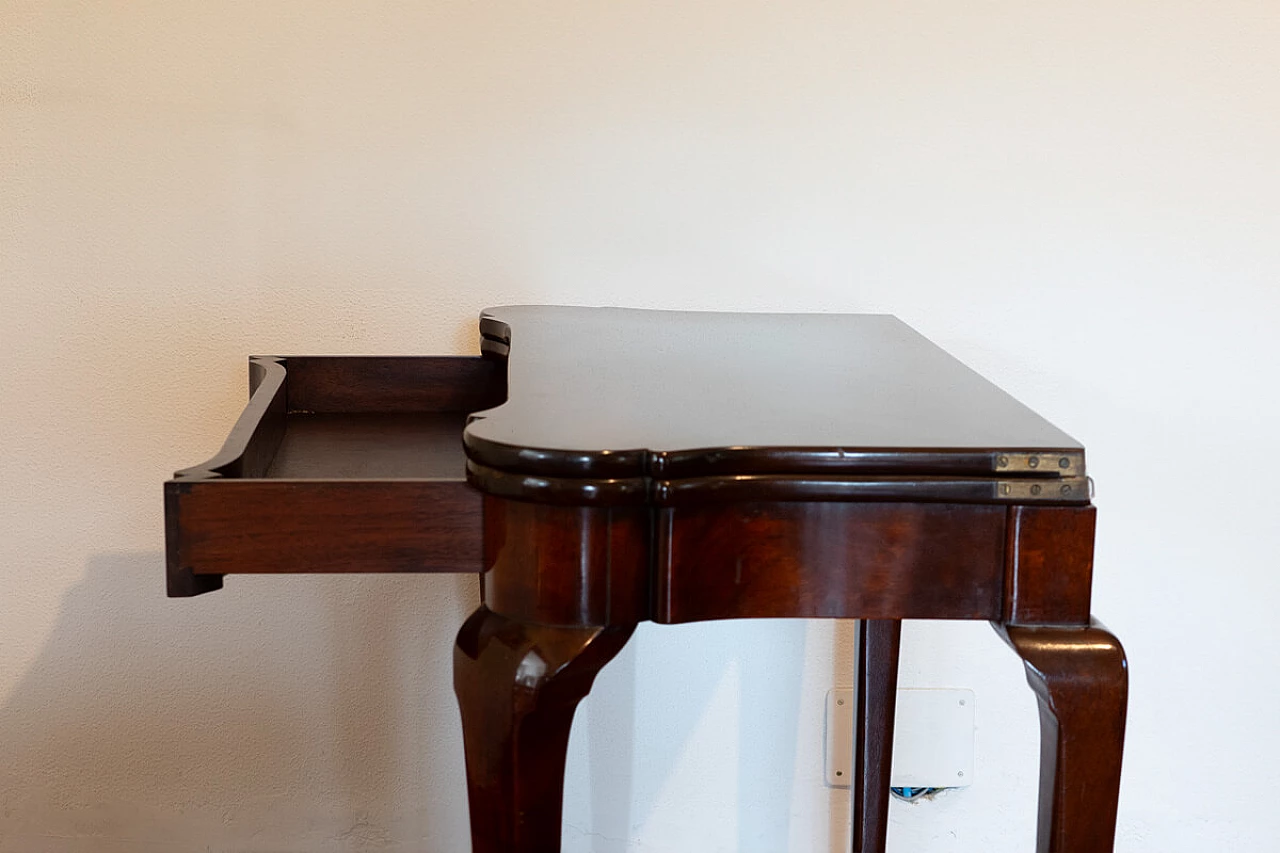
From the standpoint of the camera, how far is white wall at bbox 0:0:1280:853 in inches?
58.6

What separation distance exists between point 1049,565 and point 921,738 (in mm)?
936

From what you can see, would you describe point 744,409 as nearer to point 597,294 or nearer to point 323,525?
point 323,525

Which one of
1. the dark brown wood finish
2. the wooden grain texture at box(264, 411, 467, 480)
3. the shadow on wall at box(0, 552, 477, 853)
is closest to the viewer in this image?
the wooden grain texture at box(264, 411, 467, 480)

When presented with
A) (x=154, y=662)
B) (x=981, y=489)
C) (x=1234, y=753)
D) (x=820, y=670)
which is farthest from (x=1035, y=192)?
(x=154, y=662)

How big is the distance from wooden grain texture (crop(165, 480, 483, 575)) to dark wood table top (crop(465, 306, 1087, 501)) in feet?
0.17

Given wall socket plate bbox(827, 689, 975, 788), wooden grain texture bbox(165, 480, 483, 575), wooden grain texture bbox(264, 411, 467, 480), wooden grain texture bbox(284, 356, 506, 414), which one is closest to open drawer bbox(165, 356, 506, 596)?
wooden grain texture bbox(165, 480, 483, 575)

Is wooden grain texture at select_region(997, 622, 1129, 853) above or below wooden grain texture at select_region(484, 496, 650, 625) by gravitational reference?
below

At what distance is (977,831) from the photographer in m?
1.70

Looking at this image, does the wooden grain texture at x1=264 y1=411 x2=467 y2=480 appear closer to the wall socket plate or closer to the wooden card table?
the wooden card table

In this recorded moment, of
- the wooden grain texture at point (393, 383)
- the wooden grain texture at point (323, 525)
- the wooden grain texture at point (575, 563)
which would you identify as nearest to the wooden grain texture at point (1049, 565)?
the wooden grain texture at point (575, 563)

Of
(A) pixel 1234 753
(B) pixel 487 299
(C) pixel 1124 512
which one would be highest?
(B) pixel 487 299

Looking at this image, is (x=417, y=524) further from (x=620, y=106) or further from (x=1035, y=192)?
(x=1035, y=192)

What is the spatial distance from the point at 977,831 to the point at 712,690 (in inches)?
15.6

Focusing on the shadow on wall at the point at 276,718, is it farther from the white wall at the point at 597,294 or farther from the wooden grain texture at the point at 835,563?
the wooden grain texture at the point at 835,563
